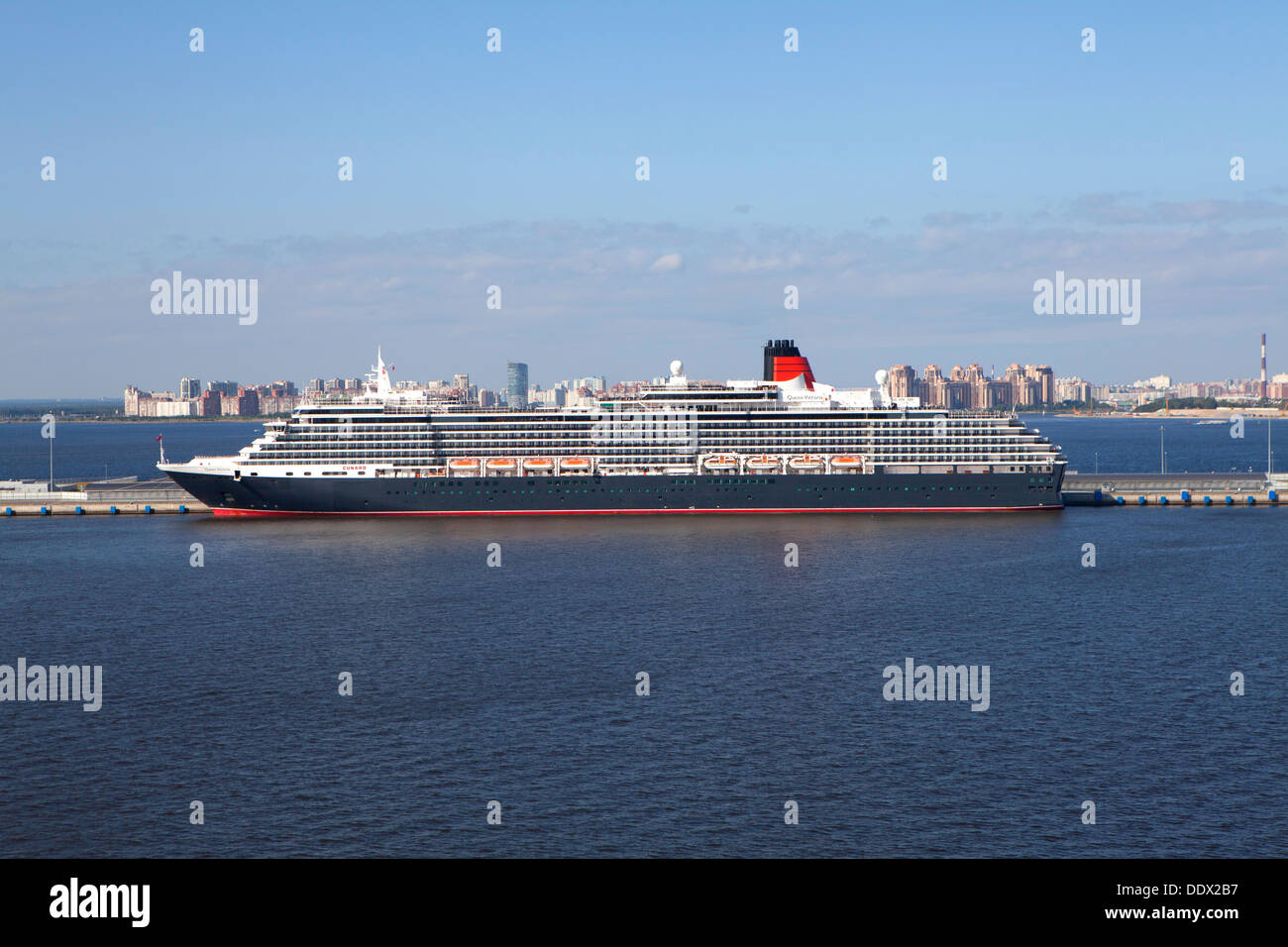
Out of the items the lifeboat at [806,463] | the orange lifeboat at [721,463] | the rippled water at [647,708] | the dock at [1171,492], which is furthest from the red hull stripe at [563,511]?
the rippled water at [647,708]

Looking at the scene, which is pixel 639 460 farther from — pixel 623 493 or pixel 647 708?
pixel 647 708

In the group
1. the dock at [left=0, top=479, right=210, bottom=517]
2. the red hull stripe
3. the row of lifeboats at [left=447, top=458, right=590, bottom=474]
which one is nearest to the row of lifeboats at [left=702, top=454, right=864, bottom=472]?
the red hull stripe

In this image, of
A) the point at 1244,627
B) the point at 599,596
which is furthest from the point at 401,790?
the point at 1244,627

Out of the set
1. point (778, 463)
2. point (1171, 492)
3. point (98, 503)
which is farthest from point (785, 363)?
point (98, 503)

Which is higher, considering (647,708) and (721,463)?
(721,463)

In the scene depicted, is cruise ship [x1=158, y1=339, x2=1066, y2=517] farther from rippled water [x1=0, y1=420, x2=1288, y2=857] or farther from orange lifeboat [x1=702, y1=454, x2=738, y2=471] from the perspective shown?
rippled water [x1=0, y1=420, x2=1288, y2=857]

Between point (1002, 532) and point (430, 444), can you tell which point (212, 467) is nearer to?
point (430, 444)
